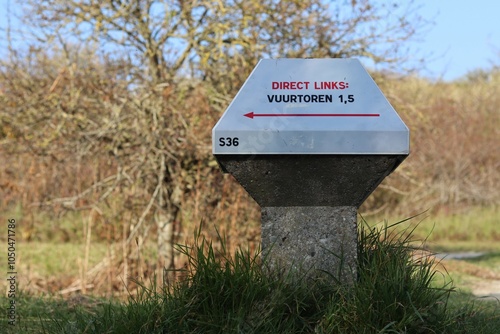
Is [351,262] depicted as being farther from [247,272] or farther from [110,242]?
[110,242]

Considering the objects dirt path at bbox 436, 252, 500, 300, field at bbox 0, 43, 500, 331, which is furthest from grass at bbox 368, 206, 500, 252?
field at bbox 0, 43, 500, 331

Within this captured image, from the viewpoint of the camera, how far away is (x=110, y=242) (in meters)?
9.77

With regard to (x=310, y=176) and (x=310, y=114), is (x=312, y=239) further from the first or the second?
(x=310, y=114)

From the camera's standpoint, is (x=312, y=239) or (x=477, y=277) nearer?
(x=312, y=239)

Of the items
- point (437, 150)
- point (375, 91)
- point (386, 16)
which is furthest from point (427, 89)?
point (375, 91)

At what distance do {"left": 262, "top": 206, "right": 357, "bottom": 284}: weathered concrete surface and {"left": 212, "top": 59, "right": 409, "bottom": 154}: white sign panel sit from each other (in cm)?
39

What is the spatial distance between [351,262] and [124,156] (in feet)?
19.7

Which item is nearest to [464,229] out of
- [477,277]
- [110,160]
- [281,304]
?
[477,277]

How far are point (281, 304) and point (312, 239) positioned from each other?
492 millimetres

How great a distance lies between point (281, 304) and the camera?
4102 mm

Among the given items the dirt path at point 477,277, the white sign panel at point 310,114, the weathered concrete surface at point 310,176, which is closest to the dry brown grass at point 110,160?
the dirt path at point 477,277

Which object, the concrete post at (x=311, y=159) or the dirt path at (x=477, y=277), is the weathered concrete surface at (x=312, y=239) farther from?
the dirt path at (x=477, y=277)

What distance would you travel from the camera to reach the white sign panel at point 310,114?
4305 mm

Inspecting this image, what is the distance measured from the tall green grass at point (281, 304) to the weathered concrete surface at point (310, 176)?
0.41m
